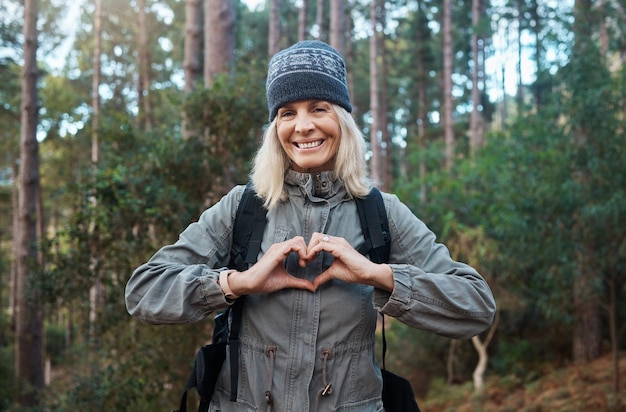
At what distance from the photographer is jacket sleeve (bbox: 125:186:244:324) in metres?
1.91

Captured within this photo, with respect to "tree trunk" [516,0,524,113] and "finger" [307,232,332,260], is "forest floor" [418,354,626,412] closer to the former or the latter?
"finger" [307,232,332,260]

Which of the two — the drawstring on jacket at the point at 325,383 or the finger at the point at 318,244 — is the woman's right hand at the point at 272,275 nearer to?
the finger at the point at 318,244

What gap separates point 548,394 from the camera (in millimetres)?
10617

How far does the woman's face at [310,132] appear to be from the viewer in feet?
7.06

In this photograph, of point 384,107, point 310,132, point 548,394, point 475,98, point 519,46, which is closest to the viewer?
point 310,132

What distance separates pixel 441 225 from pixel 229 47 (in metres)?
6.68

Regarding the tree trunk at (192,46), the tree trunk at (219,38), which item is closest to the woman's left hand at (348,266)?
the tree trunk at (219,38)

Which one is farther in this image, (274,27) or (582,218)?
(274,27)

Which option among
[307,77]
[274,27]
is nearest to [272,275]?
[307,77]

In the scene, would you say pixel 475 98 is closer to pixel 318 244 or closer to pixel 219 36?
pixel 219 36

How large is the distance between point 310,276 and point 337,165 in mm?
424

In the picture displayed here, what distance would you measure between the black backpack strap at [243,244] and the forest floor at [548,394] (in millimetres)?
9101

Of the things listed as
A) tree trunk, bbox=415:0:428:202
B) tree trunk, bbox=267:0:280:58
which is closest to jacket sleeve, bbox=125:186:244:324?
tree trunk, bbox=267:0:280:58

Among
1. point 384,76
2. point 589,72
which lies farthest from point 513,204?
point 384,76
